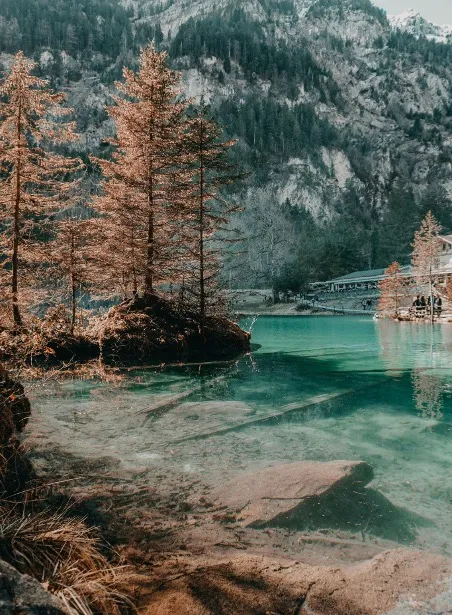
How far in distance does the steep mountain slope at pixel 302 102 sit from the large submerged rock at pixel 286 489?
96369 mm

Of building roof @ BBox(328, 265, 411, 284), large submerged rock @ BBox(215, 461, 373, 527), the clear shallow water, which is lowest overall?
the clear shallow water

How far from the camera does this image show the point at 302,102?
147m

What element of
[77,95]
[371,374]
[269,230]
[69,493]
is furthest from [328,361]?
[77,95]

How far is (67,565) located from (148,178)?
17032 mm

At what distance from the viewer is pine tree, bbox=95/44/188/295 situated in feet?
57.0

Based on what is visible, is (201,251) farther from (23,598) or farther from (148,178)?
(23,598)

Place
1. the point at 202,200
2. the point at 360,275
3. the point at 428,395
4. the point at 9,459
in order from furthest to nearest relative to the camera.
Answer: the point at 360,275, the point at 202,200, the point at 428,395, the point at 9,459

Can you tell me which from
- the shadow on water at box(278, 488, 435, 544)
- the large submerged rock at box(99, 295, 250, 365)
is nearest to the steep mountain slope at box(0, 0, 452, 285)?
the large submerged rock at box(99, 295, 250, 365)

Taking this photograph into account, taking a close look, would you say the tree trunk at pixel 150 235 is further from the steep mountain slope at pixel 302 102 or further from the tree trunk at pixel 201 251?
the steep mountain slope at pixel 302 102

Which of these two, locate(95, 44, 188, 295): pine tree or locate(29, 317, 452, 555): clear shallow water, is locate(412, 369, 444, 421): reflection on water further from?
locate(95, 44, 188, 295): pine tree

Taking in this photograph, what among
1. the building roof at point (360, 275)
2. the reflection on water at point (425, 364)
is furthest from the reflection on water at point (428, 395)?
the building roof at point (360, 275)

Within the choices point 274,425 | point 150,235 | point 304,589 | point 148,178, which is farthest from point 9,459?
point 148,178

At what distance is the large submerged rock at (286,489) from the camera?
15.0 ft

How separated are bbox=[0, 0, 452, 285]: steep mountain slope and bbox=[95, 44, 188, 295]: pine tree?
275ft
